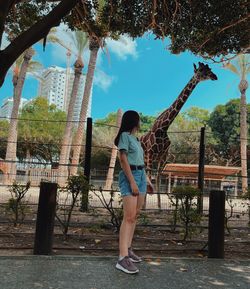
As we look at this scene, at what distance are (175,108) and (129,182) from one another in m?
6.99

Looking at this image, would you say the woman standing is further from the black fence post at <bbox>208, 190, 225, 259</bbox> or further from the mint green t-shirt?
the black fence post at <bbox>208, 190, 225, 259</bbox>

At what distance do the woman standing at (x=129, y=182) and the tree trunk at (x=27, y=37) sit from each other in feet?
7.86

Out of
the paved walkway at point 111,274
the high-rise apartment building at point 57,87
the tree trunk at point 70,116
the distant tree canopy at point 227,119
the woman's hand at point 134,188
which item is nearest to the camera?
the paved walkway at point 111,274

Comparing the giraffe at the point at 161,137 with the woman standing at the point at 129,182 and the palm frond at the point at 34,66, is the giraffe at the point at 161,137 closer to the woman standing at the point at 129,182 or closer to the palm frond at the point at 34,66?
the woman standing at the point at 129,182

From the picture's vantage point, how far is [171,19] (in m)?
9.73

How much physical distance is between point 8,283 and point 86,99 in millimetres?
20462

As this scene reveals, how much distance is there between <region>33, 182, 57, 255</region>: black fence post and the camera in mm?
5000

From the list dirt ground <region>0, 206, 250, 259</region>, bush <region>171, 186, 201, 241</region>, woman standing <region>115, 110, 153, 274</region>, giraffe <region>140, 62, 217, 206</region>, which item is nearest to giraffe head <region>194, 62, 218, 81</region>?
giraffe <region>140, 62, 217, 206</region>

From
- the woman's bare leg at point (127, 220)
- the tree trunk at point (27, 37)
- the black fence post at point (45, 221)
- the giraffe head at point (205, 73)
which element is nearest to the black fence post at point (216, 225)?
the woman's bare leg at point (127, 220)

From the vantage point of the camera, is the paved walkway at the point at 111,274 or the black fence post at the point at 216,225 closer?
the paved walkway at the point at 111,274

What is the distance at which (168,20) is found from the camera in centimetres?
970

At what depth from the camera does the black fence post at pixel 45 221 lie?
5.00 metres

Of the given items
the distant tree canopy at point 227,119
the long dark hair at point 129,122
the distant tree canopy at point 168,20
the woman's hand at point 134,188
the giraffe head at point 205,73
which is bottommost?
the woman's hand at point 134,188

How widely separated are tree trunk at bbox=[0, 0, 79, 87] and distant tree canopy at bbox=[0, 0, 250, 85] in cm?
275
